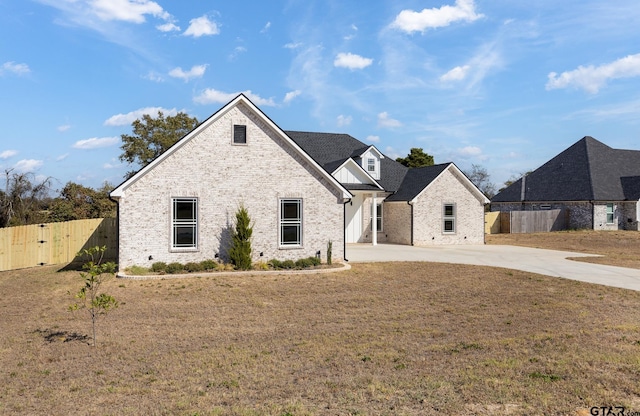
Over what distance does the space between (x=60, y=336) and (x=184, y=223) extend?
8.66 metres

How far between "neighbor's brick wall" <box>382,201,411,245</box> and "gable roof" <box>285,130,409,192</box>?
167 centimetres

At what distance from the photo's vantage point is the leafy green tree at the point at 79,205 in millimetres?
31297

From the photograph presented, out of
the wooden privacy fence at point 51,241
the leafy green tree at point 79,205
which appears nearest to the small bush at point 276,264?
the wooden privacy fence at point 51,241

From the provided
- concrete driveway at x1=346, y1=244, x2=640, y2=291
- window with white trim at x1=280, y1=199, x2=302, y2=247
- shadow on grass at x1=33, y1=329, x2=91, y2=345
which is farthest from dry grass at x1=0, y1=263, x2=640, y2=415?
window with white trim at x1=280, y1=199, x2=302, y2=247

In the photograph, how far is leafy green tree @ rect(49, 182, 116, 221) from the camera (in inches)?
1232

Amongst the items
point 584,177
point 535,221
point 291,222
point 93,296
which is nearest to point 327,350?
point 93,296

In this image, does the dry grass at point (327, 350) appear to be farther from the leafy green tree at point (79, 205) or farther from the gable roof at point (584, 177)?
the gable roof at point (584, 177)

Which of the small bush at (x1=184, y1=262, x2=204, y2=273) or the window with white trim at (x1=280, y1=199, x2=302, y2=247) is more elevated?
the window with white trim at (x1=280, y1=199, x2=302, y2=247)

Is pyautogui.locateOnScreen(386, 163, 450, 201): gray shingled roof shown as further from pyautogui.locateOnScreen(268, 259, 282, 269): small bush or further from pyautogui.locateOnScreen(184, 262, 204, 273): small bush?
pyautogui.locateOnScreen(184, 262, 204, 273): small bush

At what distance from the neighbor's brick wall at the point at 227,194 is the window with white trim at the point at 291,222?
0.25 m

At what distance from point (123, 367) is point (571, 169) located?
4452 centimetres

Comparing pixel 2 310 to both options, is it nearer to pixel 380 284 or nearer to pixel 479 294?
pixel 380 284

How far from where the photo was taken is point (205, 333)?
1018 centimetres

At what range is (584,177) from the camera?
41.5 m
